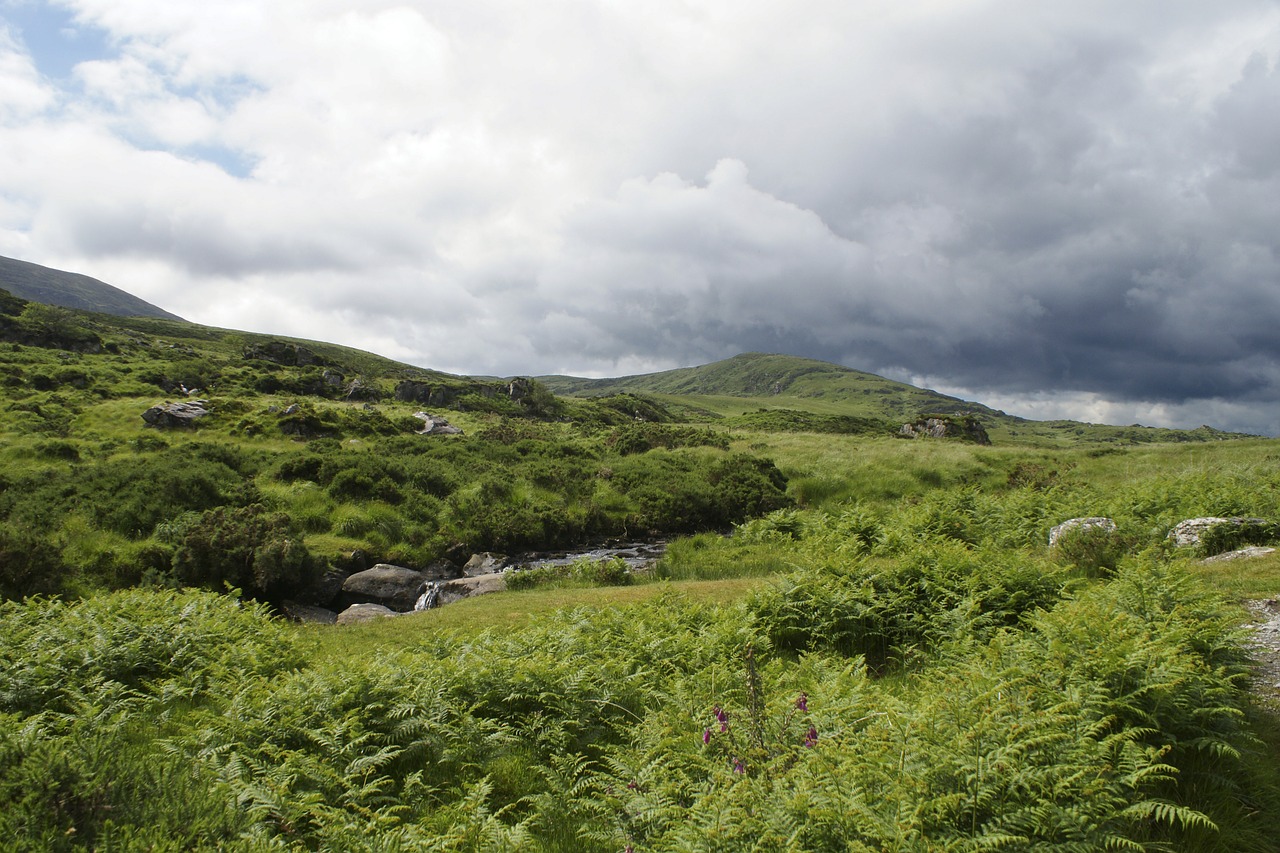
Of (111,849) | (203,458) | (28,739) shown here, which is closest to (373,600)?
(203,458)

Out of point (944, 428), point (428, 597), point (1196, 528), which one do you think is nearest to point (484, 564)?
point (428, 597)

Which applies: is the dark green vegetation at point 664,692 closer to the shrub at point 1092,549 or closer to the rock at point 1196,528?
the shrub at point 1092,549

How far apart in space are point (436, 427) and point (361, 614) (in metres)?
33.0

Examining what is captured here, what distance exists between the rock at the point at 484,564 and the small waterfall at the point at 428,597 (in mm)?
2880

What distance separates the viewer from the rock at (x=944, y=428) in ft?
244

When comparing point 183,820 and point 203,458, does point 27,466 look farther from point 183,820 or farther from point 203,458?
point 183,820

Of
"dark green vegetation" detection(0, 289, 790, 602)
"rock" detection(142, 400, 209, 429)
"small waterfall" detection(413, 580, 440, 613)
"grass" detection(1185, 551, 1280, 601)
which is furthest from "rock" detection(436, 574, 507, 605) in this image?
"rock" detection(142, 400, 209, 429)

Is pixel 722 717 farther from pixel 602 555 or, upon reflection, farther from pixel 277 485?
pixel 277 485

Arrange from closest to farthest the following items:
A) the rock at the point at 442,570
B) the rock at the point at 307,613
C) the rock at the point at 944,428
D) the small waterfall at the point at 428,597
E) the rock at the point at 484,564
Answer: the rock at the point at 307,613, the small waterfall at the point at 428,597, the rock at the point at 442,570, the rock at the point at 484,564, the rock at the point at 944,428

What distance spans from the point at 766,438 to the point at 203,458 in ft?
145

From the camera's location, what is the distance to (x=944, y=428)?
75125mm

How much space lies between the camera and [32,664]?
341 inches

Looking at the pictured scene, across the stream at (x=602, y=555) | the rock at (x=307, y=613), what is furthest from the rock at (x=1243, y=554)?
the rock at (x=307, y=613)

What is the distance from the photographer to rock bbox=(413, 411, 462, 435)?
159 feet
